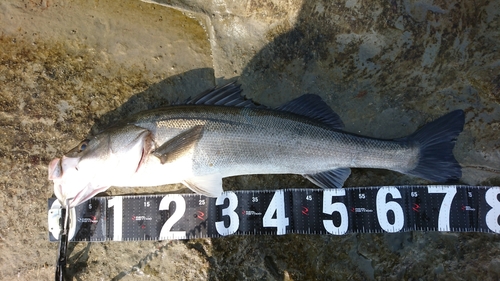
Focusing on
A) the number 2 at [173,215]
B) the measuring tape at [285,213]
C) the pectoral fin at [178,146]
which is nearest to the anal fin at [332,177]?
the measuring tape at [285,213]

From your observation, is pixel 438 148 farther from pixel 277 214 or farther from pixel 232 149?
pixel 232 149

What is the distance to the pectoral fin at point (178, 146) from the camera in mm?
2924

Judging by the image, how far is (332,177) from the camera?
3191 millimetres

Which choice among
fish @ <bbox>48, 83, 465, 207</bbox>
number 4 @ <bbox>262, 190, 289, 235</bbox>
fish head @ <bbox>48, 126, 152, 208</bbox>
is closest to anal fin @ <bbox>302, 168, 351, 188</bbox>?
fish @ <bbox>48, 83, 465, 207</bbox>

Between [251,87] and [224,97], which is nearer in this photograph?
[224,97]

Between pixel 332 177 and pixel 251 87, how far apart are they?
131 cm

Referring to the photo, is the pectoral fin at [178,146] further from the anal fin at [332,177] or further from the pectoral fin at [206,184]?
the anal fin at [332,177]

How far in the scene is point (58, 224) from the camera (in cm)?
329

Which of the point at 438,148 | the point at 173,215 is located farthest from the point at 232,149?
the point at 438,148

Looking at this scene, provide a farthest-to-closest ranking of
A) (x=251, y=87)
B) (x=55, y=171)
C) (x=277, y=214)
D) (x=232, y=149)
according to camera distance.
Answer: (x=251, y=87), (x=277, y=214), (x=232, y=149), (x=55, y=171)

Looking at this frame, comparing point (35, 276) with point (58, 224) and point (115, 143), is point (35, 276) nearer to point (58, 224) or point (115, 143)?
point (58, 224)

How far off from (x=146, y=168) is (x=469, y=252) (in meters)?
3.35

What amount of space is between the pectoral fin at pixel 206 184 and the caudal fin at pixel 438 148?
6.33ft

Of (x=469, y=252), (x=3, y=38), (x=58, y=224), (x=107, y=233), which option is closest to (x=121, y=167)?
(x=107, y=233)
